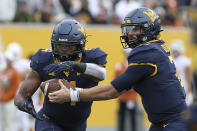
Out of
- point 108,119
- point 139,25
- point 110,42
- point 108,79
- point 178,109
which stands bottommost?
point 108,119

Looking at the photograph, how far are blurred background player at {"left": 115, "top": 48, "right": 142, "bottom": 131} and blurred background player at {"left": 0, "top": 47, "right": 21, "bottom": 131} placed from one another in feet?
6.47

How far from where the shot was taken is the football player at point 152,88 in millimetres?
4418

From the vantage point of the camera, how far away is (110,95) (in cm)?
446

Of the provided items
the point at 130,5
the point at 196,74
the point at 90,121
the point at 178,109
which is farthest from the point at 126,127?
the point at 196,74

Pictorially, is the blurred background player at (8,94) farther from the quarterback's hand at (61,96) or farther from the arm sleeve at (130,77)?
the arm sleeve at (130,77)

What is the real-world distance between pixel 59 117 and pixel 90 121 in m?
6.65

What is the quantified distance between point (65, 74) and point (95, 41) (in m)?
6.86

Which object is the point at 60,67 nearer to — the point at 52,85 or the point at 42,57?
the point at 52,85

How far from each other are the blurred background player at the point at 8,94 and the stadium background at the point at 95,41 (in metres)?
1.68

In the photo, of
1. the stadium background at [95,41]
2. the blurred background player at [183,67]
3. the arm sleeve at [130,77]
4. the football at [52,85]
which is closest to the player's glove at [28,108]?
the football at [52,85]

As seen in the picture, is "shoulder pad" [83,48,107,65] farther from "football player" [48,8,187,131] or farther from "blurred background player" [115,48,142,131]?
"blurred background player" [115,48,142,131]

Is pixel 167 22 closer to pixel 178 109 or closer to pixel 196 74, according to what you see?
pixel 178 109

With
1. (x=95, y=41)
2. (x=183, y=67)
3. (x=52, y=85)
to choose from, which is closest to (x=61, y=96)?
(x=52, y=85)

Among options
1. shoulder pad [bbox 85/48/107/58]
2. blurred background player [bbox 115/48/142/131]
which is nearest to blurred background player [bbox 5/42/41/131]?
blurred background player [bbox 115/48/142/131]
